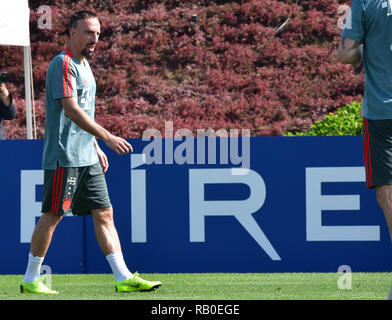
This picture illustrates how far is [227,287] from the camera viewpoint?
545 centimetres

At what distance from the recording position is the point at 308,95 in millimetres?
16797

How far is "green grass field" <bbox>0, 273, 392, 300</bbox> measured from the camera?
4.85m

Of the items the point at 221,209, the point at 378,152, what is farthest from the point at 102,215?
the point at 378,152

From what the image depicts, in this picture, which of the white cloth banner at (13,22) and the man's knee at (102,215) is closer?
the man's knee at (102,215)

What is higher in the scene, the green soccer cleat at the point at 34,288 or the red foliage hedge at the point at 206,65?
the red foliage hedge at the point at 206,65

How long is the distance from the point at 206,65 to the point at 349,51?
13.7 m

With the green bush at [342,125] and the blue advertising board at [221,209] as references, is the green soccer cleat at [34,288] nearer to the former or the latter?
the blue advertising board at [221,209]

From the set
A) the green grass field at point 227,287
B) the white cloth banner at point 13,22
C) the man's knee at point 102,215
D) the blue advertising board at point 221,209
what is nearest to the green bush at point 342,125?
the white cloth banner at point 13,22

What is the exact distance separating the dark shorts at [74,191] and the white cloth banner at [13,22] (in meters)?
4.32

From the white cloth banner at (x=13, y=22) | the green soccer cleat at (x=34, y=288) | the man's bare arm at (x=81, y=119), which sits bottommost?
the green soccer cleat at (x=34, y=288)

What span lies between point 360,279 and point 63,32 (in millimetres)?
14786

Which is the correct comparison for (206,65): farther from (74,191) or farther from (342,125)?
(74,191)

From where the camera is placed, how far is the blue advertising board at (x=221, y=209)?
6.27 m

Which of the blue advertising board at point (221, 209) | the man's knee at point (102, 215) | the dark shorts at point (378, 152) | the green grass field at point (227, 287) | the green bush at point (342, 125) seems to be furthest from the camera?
the green bush at point (342, 125)
